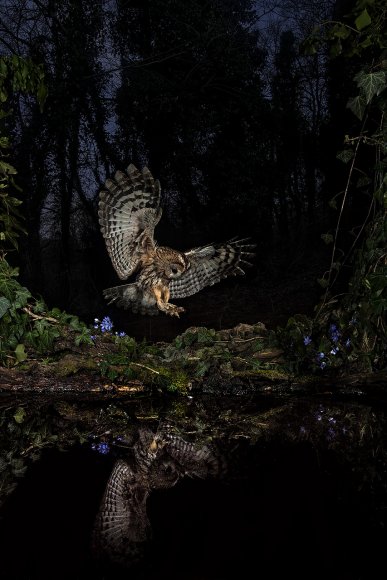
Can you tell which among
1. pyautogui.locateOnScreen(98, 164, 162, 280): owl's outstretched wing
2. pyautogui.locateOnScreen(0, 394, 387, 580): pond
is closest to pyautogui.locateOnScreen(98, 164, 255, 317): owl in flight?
pyautogui.locateOnScreen(98, 164, 162, 280): owl's outstretched wing

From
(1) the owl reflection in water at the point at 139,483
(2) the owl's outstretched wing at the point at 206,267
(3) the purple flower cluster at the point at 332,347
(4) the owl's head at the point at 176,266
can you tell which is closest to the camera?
(1) the owl reflection in water at the point at 139,483

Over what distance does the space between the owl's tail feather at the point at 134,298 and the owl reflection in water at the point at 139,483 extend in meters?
2.93

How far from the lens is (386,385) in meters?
3.65

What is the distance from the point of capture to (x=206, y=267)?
585 centimetres

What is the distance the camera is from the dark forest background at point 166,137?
8.88 metres

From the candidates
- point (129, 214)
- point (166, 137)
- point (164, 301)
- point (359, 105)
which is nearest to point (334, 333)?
point (359, 105)

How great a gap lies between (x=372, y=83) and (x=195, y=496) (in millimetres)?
2489

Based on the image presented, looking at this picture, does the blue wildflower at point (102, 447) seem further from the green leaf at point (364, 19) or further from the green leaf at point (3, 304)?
the green leaf at point (364, 19)

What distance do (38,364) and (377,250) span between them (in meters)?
2.51

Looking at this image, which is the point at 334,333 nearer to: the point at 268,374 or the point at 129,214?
the point at 268,374

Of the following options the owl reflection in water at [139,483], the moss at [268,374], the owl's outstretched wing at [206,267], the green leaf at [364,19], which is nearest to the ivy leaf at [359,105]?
the green leaf at [364,19]

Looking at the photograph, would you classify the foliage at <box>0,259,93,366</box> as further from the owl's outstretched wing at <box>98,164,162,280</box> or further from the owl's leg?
the owl's leg

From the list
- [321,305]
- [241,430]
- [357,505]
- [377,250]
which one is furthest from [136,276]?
[357,505]

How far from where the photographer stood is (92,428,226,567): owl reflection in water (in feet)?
4.59
